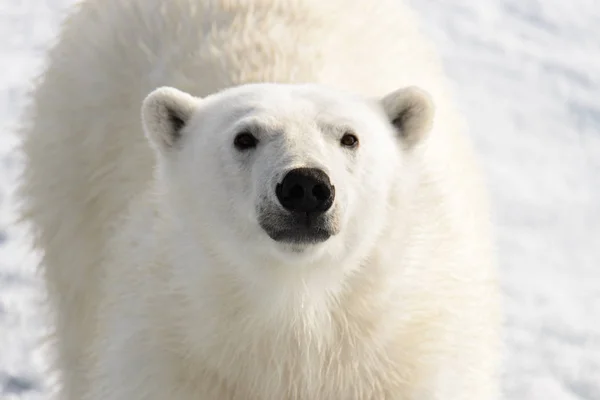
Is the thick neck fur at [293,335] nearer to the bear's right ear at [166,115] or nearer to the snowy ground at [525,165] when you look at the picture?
the bear's right ear at [166,115]

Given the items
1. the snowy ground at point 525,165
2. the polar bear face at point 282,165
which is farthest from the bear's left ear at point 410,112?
the snowy ground at point 525,165

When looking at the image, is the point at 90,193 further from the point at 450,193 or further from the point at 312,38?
the point at 450,193

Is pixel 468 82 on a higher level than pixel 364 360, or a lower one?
higher

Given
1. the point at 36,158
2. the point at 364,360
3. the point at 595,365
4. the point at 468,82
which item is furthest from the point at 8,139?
the point at 364,360

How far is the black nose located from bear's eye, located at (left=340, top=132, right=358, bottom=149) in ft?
0.93

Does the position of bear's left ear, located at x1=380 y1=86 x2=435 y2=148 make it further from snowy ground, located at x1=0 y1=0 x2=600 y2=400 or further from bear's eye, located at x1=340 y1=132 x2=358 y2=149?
snowy ground, located at x1=0 y1=0 x2=600 y2=400

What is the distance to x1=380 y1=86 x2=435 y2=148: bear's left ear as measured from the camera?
3.31 meters

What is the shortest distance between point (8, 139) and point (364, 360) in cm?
434

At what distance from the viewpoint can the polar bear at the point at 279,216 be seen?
3.03m

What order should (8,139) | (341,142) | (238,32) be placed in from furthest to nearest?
(8,139), (238,32), (341,142)

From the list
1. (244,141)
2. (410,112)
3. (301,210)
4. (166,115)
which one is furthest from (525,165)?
(301,210)

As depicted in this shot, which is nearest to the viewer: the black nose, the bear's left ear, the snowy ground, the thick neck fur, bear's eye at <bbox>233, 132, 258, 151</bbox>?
the black nose

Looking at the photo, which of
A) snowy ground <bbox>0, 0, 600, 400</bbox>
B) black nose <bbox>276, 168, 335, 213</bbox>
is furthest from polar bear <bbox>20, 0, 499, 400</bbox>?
snowy ground <bbox>0, 0, 600, 400</bbox>

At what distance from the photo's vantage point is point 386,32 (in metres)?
4.17
